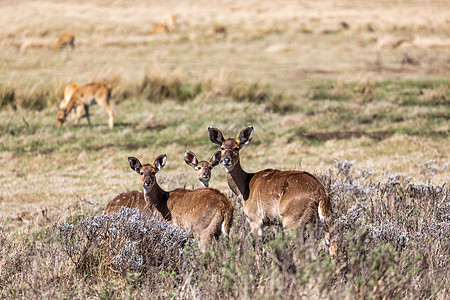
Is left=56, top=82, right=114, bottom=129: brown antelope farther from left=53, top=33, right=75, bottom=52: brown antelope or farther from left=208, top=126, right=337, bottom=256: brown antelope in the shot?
left=53, top=33, right=75, bottom=52: brown antelope

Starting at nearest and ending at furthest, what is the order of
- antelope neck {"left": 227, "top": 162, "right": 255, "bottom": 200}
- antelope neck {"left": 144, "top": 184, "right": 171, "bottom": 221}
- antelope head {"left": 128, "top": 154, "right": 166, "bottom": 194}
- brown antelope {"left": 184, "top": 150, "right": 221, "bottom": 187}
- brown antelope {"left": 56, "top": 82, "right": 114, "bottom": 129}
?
antelope neck {"left": 227, "top": 162, "right": 255, "bottom": 200}
antelope head {"left": 128, "top": 154, "right": 166, "bottom": 194}
antelope neck {"left": 144, "top": 184, "right": 171, "bottom": 221}
brown antelope {"left": 184, "top": 150, "right": 221, "bottom": 187}
brown antelope {"left": 56, "top": 82, "right": 114, "bottom": 129}

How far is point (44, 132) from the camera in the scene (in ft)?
47.5

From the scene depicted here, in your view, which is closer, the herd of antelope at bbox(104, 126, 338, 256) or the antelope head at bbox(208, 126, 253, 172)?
the herd of antelope at bbox(104, 126, 338, 256)

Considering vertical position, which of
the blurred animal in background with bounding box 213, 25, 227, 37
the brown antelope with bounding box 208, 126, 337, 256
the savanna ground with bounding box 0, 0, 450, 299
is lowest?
the blurred animal in background with bounding box 213, 25, 227, 37

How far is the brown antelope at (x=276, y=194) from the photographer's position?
5574 mm

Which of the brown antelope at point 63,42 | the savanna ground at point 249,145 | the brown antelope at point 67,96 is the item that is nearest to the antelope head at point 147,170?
the savanna ground at point 249,145

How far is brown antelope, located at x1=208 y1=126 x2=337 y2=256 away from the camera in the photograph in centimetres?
557

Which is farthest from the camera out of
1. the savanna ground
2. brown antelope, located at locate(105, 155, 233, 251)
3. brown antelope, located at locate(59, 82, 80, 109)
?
brown antelope, located at locate(59, 82, 80, 109)

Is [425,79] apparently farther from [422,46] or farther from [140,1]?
[140,1]

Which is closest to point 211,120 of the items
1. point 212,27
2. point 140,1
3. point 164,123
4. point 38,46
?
point 164,123

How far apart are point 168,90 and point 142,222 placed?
13416 millimetres

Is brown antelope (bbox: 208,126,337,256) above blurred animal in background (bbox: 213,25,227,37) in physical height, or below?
above

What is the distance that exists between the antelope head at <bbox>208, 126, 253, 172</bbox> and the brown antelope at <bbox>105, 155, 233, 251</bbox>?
38cm

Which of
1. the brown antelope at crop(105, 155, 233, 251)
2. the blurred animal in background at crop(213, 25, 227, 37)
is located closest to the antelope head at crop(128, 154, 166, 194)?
the brown antelope at crop(105, 155, 233, 251)
